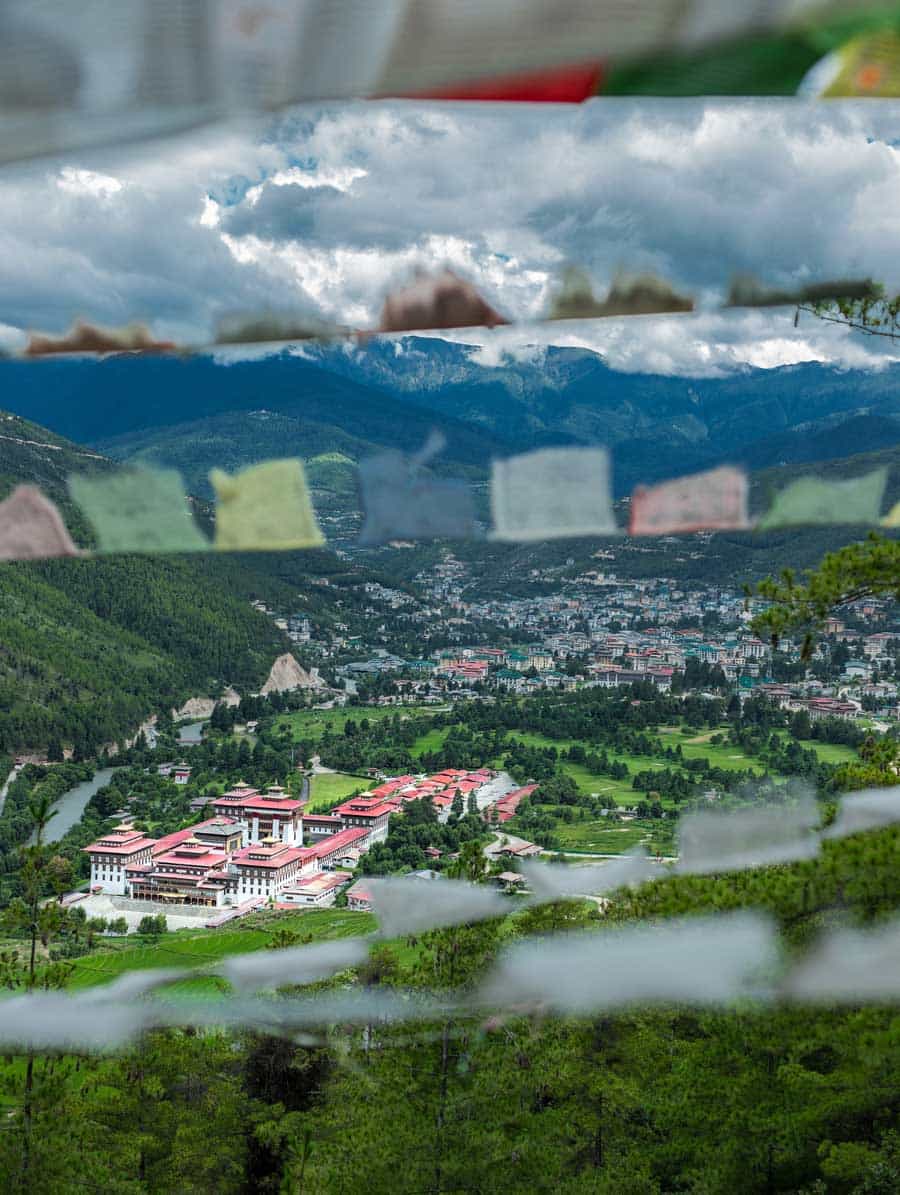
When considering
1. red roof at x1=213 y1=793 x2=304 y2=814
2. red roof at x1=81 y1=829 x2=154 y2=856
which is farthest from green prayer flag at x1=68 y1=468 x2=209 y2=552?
red roof at x1=81 y1=829 x2=154 y2=856

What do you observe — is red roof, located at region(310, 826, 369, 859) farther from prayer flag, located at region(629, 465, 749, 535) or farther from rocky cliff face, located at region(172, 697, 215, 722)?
prayer flag, located at region(629, 465, 749, 535)

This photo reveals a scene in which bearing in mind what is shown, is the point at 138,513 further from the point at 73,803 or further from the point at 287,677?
the point at 287,677

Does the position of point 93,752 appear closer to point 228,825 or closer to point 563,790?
point 228,825

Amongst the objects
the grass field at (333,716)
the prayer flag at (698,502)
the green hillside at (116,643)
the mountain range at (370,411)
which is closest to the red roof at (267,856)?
the grass field at (333,716)

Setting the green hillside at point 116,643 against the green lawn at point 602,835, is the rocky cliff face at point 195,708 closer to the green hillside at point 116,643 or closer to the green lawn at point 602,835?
the green hillside at point 116,643

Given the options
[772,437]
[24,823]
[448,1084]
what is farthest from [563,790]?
[772,437]

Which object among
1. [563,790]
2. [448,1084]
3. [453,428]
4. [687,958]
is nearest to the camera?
[453,428]
